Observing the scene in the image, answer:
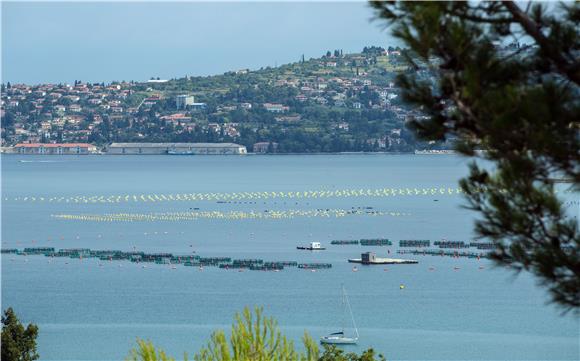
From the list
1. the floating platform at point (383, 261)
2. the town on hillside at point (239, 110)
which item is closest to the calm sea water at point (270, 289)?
the floating platform at point (383, 261)

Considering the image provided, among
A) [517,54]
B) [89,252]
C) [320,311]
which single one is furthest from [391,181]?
[517,54]

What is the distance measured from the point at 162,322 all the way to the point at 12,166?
11426 centimetres

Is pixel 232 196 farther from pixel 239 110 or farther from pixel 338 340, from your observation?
pixel 239 110

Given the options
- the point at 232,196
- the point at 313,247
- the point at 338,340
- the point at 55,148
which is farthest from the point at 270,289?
the point at 55,148

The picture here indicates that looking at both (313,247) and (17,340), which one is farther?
(313,247)

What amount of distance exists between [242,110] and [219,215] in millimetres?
102671

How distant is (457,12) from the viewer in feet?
18.2

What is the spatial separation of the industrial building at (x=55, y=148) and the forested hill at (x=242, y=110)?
1.61m

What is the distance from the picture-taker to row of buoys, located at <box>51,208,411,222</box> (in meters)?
59.0

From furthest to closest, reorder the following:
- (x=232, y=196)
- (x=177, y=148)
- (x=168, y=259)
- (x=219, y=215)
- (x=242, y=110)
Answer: (x=242, y=110)
(x=177, y=148)
(x=232, y=196)
(x=219, y=215)
(x=168, y=259)

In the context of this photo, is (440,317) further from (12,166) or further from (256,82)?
(256,82)

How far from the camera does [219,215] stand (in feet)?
200

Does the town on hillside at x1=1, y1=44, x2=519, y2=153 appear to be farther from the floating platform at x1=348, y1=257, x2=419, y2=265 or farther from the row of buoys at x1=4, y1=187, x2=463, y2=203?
the floating platform at x1=348, y1=257, x2=419, y2=265

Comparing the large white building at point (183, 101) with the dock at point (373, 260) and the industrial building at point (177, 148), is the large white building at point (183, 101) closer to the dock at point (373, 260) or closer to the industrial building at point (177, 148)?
the industrial building at point (177, 148)
